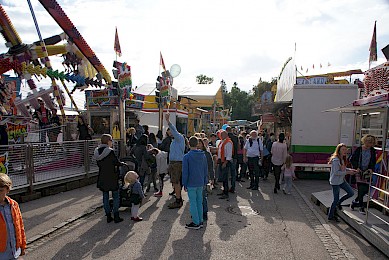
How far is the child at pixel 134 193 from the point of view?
20.6 feet

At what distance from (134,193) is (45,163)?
10.2ft

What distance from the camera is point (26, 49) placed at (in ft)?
33.5

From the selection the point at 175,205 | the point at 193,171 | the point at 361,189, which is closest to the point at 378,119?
the point at 361,189

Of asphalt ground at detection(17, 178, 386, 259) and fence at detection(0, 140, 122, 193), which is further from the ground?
fence at detection(0, 140, 122, 193)

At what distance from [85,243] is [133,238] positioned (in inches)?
30.0

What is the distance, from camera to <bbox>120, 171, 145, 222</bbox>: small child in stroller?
247 inches

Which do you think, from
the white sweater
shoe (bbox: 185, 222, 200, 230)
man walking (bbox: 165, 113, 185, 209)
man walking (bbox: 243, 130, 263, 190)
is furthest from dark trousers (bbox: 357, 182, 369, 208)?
the white sweater

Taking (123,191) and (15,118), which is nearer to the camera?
(123,191)

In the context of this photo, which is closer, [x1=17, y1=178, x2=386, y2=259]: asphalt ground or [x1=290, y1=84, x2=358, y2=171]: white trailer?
[x1=17, y1=178, x2=386, y2=259]: asphalt ground

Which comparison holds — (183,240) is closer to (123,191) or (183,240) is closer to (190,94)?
(123,191)

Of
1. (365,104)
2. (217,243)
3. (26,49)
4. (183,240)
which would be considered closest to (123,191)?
(183,240)

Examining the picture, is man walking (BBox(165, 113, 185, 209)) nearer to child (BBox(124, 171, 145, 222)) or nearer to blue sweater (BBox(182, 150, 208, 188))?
child (BBox(124, 171, 145, 222))

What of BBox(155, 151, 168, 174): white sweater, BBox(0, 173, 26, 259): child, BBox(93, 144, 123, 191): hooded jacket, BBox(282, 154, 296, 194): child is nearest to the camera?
BBox(0, 173, 26, 259): child

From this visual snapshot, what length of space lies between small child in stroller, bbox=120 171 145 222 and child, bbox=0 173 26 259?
10.6 ft
